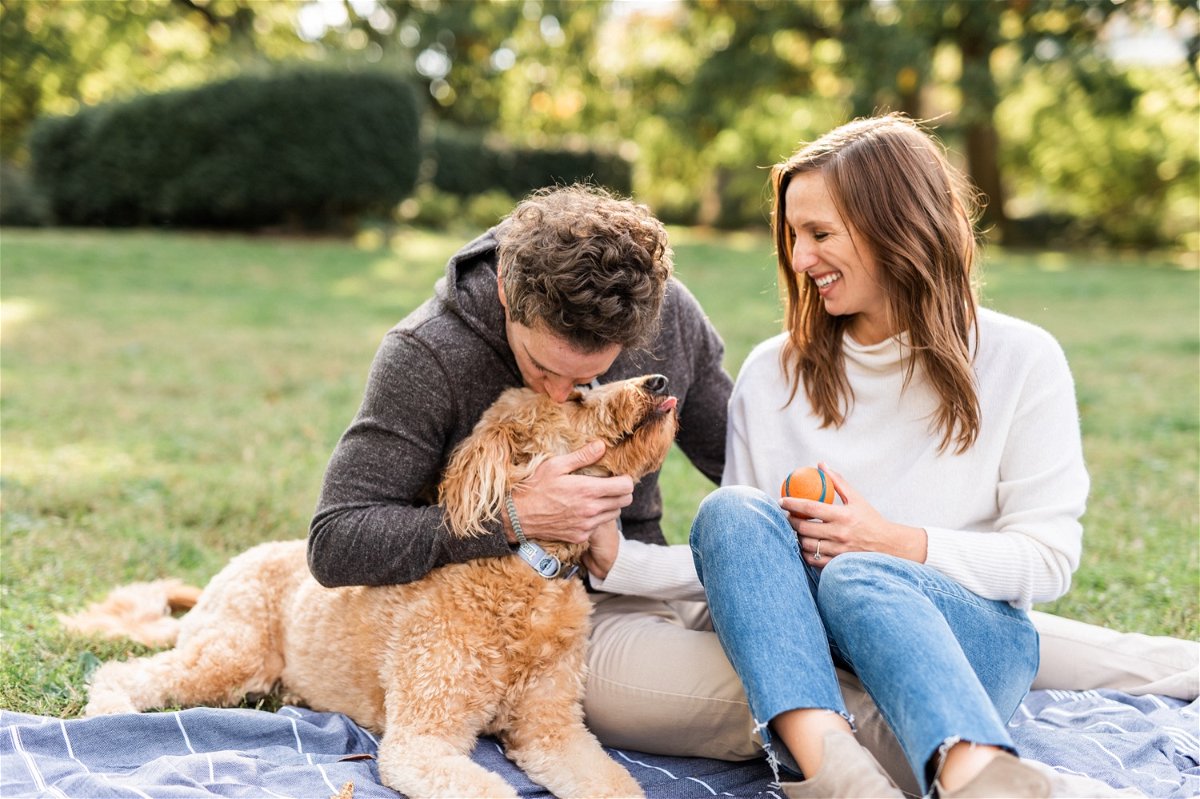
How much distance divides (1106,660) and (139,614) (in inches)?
136

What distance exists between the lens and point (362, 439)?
2992 millimetres

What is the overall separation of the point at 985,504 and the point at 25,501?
4461mm

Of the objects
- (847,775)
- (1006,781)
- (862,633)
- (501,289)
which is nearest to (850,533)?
(862,633)

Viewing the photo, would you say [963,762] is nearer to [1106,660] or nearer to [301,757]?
[1106,660]

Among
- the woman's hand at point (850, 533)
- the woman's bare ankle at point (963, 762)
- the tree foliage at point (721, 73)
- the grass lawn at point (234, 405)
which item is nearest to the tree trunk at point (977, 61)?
the tree foliage at point (721, 73)

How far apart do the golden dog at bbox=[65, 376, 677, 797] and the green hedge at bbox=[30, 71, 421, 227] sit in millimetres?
11711

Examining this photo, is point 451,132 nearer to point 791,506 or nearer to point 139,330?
point 139,330

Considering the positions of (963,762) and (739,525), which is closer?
(963,762)

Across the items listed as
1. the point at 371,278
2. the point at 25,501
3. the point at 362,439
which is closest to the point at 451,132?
the point at 371,278

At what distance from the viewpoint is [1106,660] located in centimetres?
349

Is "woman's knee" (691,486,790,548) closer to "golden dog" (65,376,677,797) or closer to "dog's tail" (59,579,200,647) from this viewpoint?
"golden dog" (65,376,677,797)

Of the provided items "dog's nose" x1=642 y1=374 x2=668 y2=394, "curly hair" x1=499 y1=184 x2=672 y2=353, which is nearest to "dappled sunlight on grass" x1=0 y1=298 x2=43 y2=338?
"curly hair" x1=499 y1=184 x2=672 y2=353

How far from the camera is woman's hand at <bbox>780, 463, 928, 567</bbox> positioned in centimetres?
284

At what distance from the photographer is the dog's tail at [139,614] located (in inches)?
142
